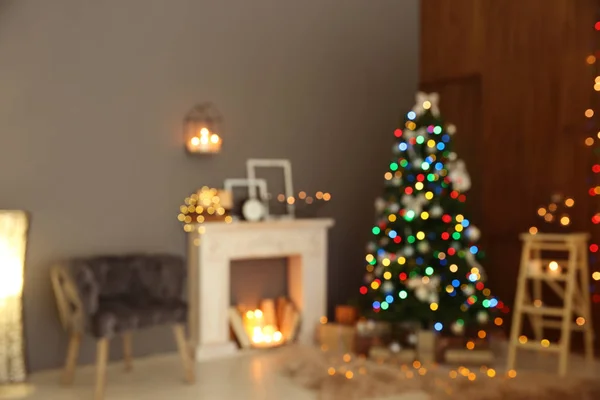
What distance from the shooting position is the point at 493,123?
5457mm

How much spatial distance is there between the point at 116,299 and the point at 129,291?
0.16 metres

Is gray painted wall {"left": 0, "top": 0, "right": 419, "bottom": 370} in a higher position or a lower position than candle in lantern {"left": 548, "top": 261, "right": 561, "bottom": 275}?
higher

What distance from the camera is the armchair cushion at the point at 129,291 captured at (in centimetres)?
373

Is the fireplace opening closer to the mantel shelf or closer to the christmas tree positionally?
the mantel shelf

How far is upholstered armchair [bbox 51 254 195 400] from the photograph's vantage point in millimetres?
3717

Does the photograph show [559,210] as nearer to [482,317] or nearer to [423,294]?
[482,317]

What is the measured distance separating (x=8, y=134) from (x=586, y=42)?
12.8ft

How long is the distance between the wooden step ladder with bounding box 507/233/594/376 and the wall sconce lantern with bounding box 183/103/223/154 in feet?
7.17

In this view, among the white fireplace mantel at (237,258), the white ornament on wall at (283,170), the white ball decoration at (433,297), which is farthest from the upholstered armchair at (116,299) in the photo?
the white ball decoration at (433,297)

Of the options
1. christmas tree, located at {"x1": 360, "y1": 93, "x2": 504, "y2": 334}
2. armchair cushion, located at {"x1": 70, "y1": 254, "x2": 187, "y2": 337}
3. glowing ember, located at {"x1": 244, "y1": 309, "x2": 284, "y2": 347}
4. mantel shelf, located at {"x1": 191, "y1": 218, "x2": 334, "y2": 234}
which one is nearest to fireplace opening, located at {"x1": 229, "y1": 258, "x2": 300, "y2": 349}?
glowing ember, located at {"x1": 244, "y1": 309, "x2": 284, "y2": 347}

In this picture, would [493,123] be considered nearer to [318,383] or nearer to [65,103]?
[318,383]

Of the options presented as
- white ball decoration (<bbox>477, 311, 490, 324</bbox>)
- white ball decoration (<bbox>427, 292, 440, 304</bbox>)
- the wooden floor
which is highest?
white ball decoration (<bbox>427, 292, 440, 304</bbox>)

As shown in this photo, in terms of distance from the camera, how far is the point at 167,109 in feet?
15.6

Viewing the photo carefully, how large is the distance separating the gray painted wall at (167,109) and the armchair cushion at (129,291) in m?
0.37
